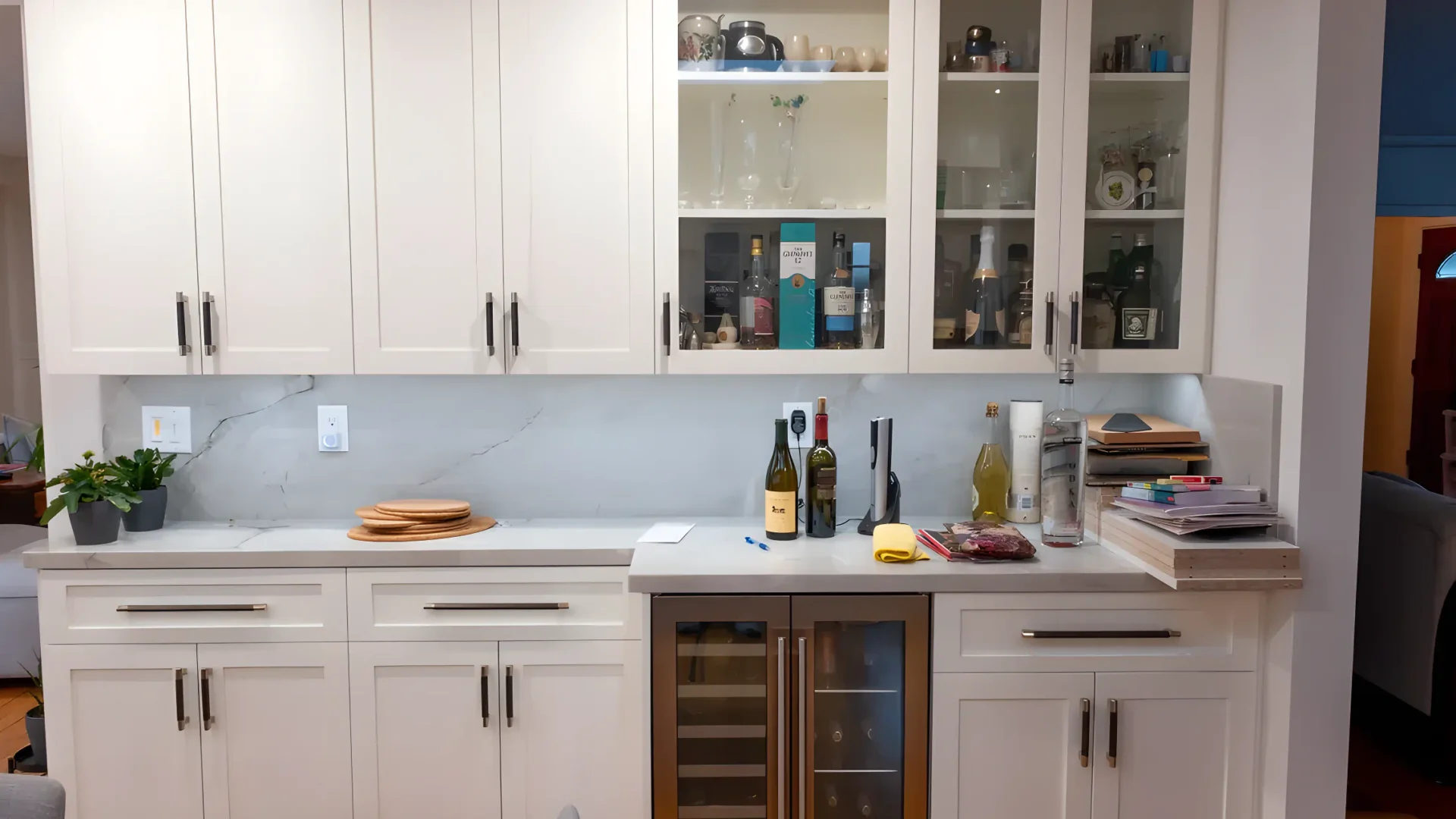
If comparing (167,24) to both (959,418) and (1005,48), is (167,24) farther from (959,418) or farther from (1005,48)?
(959,418)

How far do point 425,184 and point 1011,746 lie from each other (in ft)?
6.45

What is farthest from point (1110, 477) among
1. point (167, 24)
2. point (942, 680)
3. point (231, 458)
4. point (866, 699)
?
point (167, 24)

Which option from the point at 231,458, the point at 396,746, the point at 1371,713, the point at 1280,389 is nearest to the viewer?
the point at 1280,389

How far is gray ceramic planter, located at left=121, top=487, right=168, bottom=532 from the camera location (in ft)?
7.56

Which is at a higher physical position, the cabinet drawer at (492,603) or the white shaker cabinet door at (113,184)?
the white shaker cabinet door at (113,184)

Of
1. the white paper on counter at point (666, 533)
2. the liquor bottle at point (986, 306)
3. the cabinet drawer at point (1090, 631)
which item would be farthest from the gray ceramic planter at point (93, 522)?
the liquor bottle at point (986, 306)

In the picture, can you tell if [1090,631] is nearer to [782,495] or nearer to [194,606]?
[782,495]

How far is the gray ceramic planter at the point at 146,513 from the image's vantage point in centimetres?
230

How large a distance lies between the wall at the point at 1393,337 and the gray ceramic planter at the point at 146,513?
392 cm

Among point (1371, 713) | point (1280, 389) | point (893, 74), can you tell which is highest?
point (893, 74)

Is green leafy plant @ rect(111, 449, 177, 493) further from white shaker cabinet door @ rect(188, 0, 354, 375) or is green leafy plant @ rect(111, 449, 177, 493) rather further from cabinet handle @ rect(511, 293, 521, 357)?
cabinet handle @ rect(511, 293, 521, 357)

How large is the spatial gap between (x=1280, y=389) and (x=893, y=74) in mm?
1177

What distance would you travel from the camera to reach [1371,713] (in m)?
3.29

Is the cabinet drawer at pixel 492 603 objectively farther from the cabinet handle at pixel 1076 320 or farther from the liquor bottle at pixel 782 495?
the cabinet handle at pixel 1076 320
